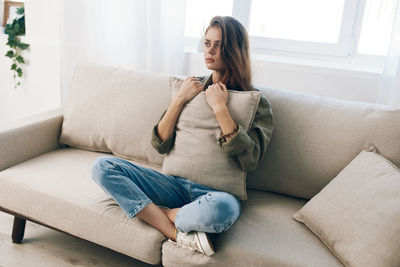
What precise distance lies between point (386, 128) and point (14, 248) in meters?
1.71

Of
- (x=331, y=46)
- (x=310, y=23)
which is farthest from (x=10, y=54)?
(x=331, y=46)

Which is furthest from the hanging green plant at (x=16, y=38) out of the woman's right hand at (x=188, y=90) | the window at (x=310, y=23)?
the woman's right hand at (x=188, y=90)

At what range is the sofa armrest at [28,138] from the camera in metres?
1.77

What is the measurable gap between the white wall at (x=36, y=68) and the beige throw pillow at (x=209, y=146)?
5.11 feet

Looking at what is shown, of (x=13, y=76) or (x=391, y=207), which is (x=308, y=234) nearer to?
(x=391, y=207)

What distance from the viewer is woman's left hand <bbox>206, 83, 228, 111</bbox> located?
151 centimetres

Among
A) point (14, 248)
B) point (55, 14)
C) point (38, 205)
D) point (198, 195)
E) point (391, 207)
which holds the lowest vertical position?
point (14, 248)

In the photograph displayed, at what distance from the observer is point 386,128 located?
152 centimetres

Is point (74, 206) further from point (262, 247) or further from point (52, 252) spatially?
point (262, 247)

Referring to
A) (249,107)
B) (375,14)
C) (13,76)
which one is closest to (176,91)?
(249,107)

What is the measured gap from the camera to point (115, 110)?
1903mm

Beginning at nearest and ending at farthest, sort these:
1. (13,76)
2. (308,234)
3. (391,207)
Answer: (391,207) → (308,234) → (13,76)

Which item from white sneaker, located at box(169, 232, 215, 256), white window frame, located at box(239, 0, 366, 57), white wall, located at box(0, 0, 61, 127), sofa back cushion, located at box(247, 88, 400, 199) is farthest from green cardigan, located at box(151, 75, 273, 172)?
white wall, located at box(0, 0, 61, 127)

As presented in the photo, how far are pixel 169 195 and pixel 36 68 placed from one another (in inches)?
71.7
